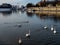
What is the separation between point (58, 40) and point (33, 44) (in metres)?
3.32

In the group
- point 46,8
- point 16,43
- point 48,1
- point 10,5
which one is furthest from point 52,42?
point 10,5

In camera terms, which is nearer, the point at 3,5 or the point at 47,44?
the point at 47,44

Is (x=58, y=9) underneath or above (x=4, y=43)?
underneath

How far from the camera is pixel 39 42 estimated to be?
22.4 m

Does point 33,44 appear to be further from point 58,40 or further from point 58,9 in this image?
point 58,9

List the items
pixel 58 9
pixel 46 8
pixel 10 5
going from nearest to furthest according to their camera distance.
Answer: pixel 58 9
pixel 46 8
pixel 10 5

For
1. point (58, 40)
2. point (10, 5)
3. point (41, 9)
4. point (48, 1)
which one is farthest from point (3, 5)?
point (58, 40)

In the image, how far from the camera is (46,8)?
116m

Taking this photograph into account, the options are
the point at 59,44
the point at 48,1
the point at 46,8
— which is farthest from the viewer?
the point at 48,1

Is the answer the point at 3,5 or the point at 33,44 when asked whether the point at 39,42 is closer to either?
the point at 33,44

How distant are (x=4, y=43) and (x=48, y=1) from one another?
118464mm

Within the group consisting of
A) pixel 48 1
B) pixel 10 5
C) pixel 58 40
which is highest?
pixel 58 40

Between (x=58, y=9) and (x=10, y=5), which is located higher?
(x=58, y=9)

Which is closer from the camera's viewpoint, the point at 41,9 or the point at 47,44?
the point at 47,44
